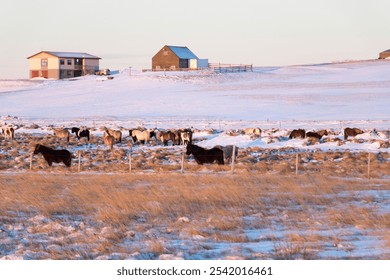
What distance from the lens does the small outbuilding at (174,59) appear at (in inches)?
4250

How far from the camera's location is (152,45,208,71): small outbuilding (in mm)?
107938

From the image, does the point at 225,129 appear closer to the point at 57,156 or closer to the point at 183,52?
the point at 57,156

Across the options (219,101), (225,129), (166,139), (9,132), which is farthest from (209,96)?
(166,139)

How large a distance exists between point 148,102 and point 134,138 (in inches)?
1329

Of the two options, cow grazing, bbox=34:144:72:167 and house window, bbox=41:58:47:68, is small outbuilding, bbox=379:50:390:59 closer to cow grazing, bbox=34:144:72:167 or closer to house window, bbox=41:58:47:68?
house window, bbox=41:58:47:68

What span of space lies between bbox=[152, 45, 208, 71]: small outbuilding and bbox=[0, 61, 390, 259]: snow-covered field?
7.58m

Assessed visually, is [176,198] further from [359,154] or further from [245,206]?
[359,154]

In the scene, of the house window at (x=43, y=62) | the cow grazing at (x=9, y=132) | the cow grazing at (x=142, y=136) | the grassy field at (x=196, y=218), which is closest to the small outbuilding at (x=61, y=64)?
the house window at (x=43, y=62)

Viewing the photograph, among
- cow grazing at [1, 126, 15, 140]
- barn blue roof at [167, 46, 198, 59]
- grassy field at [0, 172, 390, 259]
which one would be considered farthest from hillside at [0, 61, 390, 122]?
Result: grassy field at [0, 172, 390, 259]

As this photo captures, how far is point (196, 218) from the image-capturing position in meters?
13.8

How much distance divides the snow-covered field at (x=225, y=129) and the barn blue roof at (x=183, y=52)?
29.1ft

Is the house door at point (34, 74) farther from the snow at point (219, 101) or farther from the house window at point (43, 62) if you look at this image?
the snow at point (219, 101)

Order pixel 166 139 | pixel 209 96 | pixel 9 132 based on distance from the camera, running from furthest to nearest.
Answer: pixel 209 96
pixel 9 132
pixel 166 139

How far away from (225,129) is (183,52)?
62935 mm
